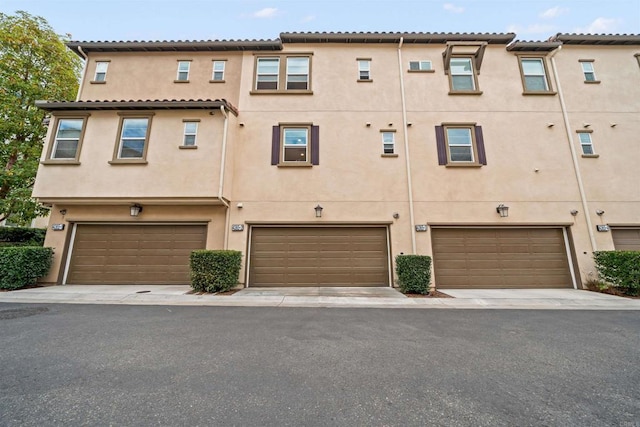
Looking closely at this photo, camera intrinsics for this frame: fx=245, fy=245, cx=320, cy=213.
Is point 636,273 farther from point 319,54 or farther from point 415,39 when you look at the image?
point 319,54

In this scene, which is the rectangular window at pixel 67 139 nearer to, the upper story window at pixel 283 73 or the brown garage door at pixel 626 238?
the upper story window at pixel 283 73

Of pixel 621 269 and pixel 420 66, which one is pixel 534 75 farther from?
pixel 621 269

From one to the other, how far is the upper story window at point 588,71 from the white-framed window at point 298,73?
36.5 ft

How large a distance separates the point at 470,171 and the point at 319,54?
301 inches

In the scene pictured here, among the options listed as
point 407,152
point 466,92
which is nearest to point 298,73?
point 407,152

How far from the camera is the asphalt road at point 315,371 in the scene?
2.15 meters

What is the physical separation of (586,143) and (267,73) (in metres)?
12.6

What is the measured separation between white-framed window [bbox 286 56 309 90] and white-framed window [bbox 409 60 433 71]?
430 centimetres

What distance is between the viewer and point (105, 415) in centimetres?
210

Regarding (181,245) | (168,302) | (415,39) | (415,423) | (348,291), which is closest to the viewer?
(415,423)

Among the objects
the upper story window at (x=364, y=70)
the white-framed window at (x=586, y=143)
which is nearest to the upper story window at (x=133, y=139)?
the upper story window at (x=364, y=70)

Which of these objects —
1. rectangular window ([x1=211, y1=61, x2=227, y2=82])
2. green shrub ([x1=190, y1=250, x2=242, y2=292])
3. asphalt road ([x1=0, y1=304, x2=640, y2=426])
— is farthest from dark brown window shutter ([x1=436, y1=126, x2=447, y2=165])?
rectangular window ([x1=211, y1=61, x2=227, y2=82])

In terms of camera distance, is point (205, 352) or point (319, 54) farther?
point (319, 54)

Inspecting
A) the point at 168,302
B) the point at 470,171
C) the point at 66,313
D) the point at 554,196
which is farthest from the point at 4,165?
the point at 554,196
